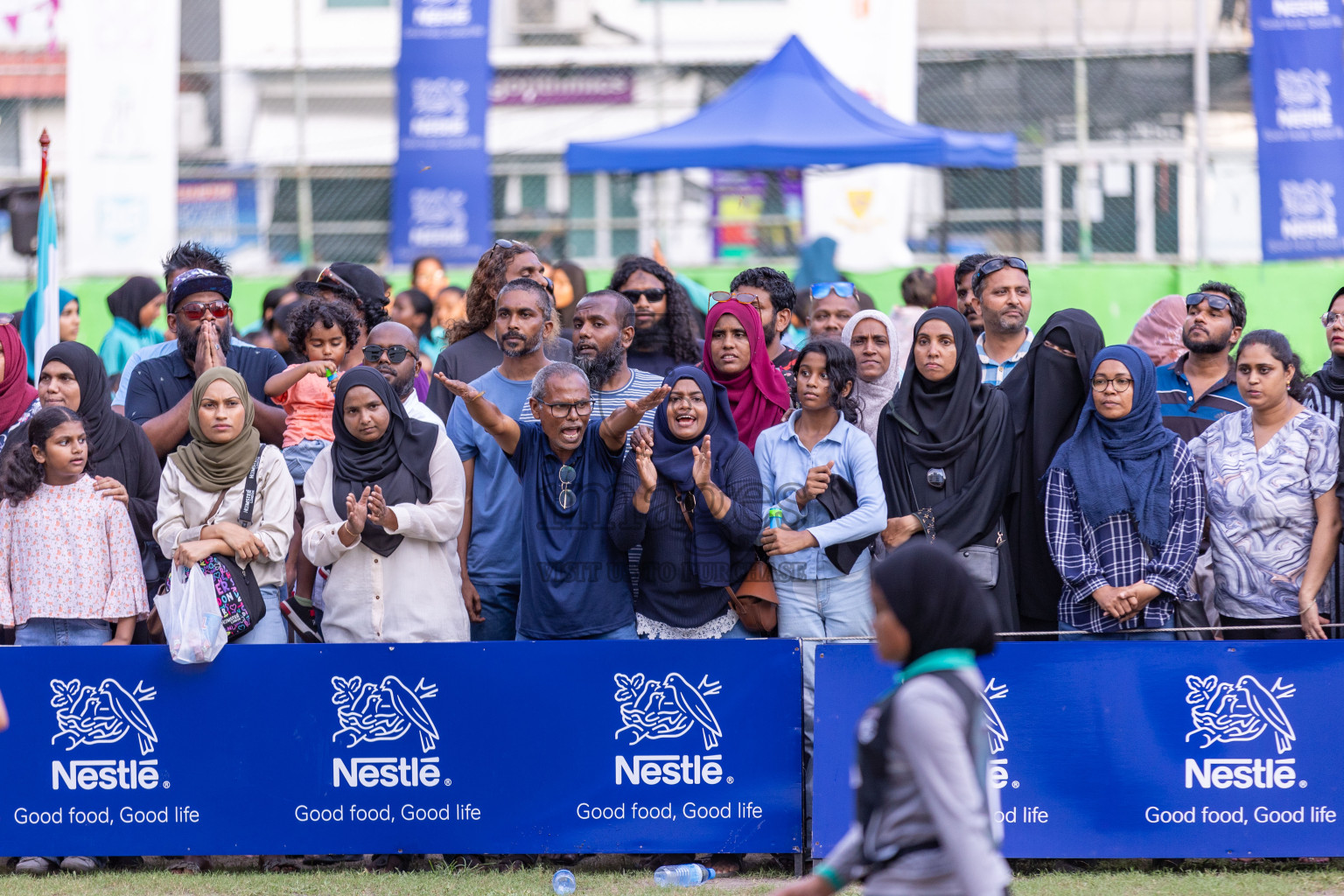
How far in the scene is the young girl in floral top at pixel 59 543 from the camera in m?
5.67

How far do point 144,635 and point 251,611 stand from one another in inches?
27.5

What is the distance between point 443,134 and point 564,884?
33.4 feet

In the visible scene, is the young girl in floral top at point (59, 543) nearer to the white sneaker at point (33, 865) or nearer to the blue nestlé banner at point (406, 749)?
the blue nestlé banner at point (406, 749)

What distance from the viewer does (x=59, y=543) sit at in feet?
18.6

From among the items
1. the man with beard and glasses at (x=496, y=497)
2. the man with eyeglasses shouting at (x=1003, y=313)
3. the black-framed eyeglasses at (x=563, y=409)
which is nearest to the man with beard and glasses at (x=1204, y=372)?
the man with eyeglasses shouting at (x=1003, y=313)

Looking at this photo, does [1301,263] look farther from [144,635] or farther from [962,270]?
[144,635]

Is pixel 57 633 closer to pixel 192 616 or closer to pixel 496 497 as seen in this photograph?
pixel 192 616

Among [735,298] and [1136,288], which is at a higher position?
[1136,288]

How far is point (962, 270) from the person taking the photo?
294 inches

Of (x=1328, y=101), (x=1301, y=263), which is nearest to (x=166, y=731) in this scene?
(x=1301, y=263)

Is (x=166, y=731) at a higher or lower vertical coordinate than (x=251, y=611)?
lower

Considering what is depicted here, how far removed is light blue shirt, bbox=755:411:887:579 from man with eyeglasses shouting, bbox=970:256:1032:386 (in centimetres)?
95

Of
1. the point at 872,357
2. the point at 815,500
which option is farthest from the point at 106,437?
the point at 872,357

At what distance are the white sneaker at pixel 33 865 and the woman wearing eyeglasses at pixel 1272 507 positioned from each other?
4670 millimetres
